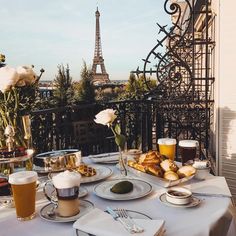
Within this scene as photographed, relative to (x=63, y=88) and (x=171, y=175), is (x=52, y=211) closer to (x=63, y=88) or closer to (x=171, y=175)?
(x=171, y=175)

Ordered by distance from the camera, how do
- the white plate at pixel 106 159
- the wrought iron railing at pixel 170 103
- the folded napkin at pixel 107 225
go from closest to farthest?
1. the folded napkin at pixel 107 225
2. the white plate at pixel 106 159
3. the wrought iron railing at pixel 170 103

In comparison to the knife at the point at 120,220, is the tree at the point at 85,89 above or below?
above

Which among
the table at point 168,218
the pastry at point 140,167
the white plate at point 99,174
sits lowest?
the table at point 168,218

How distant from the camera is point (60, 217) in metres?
1.15

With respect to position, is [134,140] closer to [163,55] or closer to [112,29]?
[163,55]

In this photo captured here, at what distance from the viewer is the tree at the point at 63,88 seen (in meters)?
7.09

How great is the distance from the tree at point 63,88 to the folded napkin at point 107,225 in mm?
5873

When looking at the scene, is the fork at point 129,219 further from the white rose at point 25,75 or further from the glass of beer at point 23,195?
the white rose at point 25,75

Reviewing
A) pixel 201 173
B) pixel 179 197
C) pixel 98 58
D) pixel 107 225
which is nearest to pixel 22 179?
pixel 107 225

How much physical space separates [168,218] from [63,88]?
6.56 meters

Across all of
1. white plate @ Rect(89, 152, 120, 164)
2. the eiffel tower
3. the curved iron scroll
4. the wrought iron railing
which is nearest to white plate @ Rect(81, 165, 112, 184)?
white plate @ Rect(89, 152, 120, 164)

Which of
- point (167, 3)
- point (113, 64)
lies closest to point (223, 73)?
point (167, 3)

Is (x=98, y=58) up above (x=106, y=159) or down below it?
above

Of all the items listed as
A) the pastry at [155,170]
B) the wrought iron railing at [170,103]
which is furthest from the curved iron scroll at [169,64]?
the pastry at [155,170]
